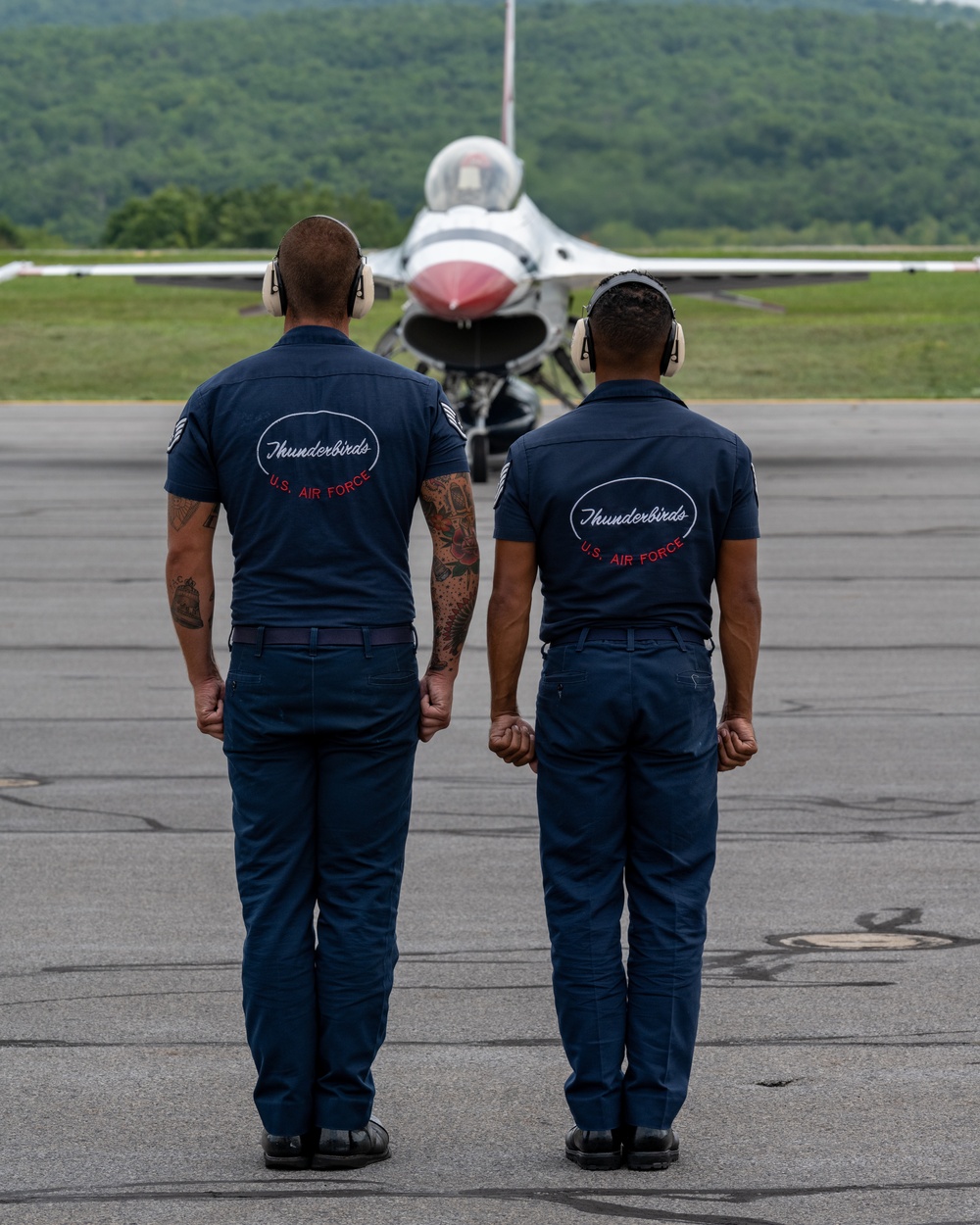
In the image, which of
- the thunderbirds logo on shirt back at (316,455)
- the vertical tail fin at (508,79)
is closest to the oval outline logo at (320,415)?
the thunderbirds logo on shirt back at (316,455)

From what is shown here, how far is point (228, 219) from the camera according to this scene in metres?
83.9

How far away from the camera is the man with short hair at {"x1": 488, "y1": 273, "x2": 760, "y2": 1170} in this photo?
3.84 metres

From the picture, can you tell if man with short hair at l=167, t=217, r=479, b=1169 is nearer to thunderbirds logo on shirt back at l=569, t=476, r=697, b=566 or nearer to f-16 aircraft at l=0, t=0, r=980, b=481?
thunderbirds logo on shirt back at l=569, t=476, r=697, b=566

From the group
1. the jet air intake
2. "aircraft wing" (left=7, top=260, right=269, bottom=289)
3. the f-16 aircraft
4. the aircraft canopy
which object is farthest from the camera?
"aircraft wing" (left=7, top=260, right=269, bottom=289)

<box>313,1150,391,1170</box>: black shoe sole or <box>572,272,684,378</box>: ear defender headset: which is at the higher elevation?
<box>572,272,684,378</box>: ear defender headset

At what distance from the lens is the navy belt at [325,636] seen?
386 cm

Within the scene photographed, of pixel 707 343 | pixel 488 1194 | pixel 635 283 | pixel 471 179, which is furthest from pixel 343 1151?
pixel 707 343

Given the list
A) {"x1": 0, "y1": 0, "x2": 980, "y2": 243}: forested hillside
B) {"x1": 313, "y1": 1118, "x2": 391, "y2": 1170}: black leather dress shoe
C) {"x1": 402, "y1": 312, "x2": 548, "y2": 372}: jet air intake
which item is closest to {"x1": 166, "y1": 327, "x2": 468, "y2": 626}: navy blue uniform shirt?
{"x1": 313, "y1": 1118, "x2": 391, "y2": 1170}: black leather dress shoe

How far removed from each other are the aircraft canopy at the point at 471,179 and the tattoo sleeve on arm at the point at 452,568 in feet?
60.3

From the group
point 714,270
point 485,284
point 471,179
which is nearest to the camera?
point 485,284

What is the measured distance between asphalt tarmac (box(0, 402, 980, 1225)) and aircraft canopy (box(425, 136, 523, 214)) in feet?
40.1

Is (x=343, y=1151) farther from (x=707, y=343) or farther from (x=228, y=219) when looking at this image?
(x=228, y=219)

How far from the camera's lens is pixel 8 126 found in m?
142

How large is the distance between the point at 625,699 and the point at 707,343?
4534cm
